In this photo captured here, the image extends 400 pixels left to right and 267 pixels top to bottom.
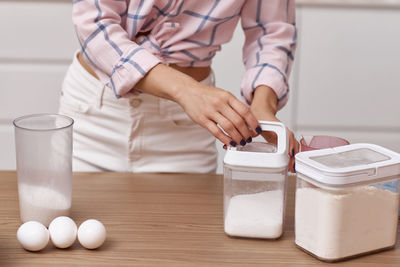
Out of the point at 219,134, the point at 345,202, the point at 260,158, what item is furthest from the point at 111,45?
the point at 345,202

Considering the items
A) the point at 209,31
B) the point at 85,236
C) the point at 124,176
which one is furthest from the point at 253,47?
the point at 85,236

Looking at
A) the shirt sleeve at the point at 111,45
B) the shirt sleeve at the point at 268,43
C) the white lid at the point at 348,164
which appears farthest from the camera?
the shirt sleeve at the point at 268,43

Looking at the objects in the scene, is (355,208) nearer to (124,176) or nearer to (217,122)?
(217,122)

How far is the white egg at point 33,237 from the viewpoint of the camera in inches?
33.4

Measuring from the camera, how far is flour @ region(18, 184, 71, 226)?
926 millimetres

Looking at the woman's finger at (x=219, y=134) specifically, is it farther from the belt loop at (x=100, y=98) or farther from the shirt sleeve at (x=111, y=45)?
the belt loop at (x=100, y=98)

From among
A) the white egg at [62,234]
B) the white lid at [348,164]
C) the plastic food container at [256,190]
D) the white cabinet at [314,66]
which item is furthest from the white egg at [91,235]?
the white cabinet at [314,66]

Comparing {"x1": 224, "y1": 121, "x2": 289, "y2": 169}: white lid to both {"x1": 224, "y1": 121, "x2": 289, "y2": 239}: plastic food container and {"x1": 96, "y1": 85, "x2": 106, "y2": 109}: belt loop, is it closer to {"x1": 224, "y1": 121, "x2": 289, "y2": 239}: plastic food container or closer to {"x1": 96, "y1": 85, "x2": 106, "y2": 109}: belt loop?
{"x1": 224, "y1": 121, "x2": 289, "y2": 239}: plastic food container

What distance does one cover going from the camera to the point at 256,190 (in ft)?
2.91

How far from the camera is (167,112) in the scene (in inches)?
49.9

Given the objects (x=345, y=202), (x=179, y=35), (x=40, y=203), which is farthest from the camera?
(x=179, y=35)

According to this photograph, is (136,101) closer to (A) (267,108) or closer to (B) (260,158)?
(A) (267,108)

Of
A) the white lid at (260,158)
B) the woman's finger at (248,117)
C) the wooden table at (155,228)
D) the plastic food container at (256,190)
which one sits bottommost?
the wooden table at (155,228)

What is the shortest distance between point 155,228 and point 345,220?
0.29 metres
